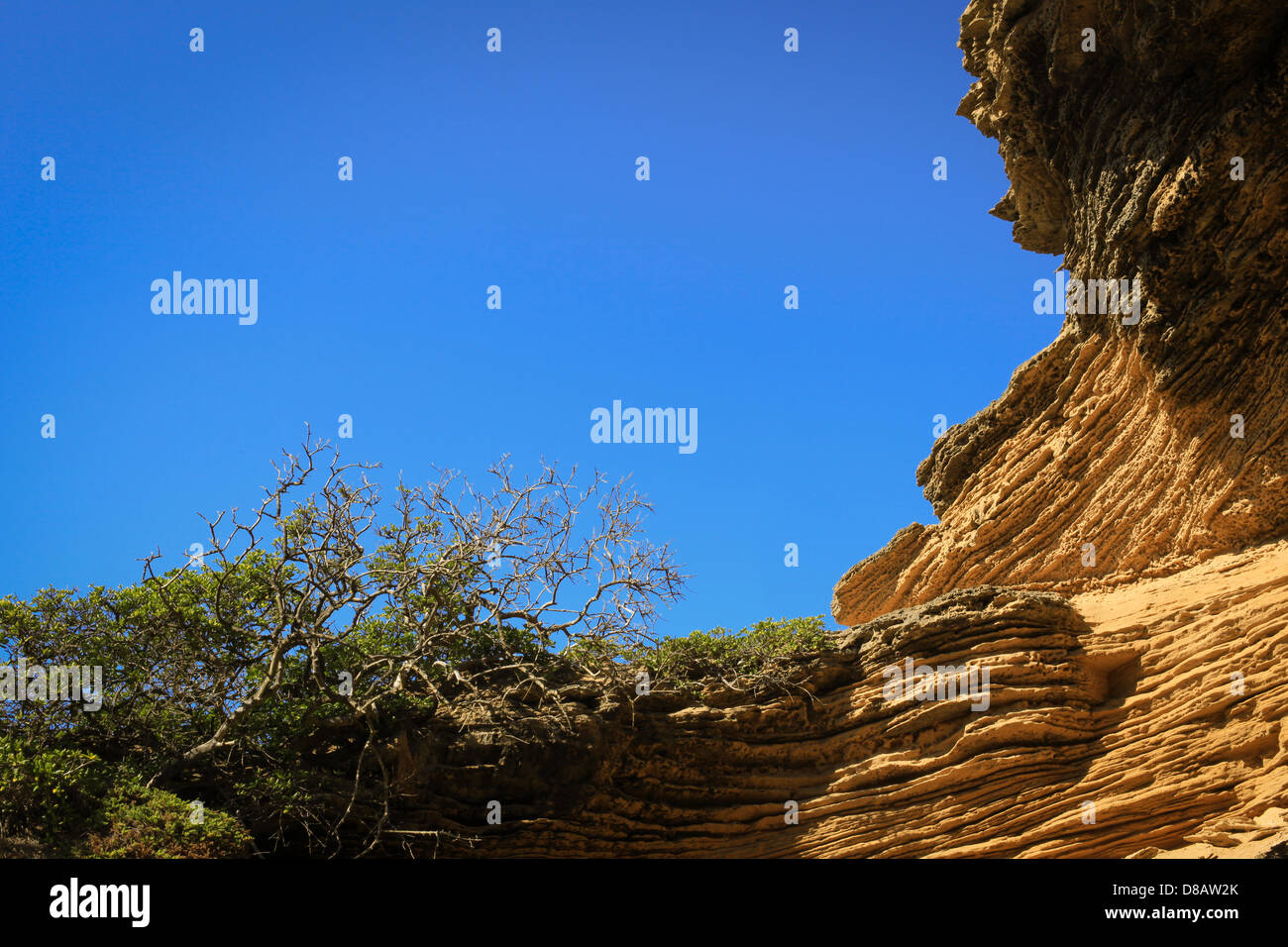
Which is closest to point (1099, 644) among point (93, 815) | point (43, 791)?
point (93, 815)

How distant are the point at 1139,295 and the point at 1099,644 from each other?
22.9ft

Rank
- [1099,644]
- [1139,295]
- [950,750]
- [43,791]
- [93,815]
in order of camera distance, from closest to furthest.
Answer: [43,791] < [93,815] < [950,750] < [1099,644] < [1139,295]

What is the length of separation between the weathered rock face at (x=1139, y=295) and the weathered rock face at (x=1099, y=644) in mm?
54

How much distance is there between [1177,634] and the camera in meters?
17.1

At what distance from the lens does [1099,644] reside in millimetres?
17828

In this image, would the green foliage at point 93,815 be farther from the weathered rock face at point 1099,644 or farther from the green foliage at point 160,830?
the weathered rock face at point 1099,644

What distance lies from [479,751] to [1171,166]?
54.2ft

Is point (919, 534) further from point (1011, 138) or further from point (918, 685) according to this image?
point (1011, 138)

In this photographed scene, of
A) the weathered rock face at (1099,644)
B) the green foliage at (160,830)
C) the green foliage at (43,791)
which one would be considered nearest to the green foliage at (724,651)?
the weathered rock face at (1099,644)

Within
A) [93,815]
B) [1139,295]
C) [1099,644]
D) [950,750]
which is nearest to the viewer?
[93,815]

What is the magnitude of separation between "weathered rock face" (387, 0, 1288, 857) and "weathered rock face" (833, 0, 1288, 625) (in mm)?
54

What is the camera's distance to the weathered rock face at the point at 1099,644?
1614 centimetres

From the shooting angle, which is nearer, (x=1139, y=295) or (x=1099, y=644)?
(x=1099, y=644)

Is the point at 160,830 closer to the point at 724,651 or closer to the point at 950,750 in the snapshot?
the point at 724,651
